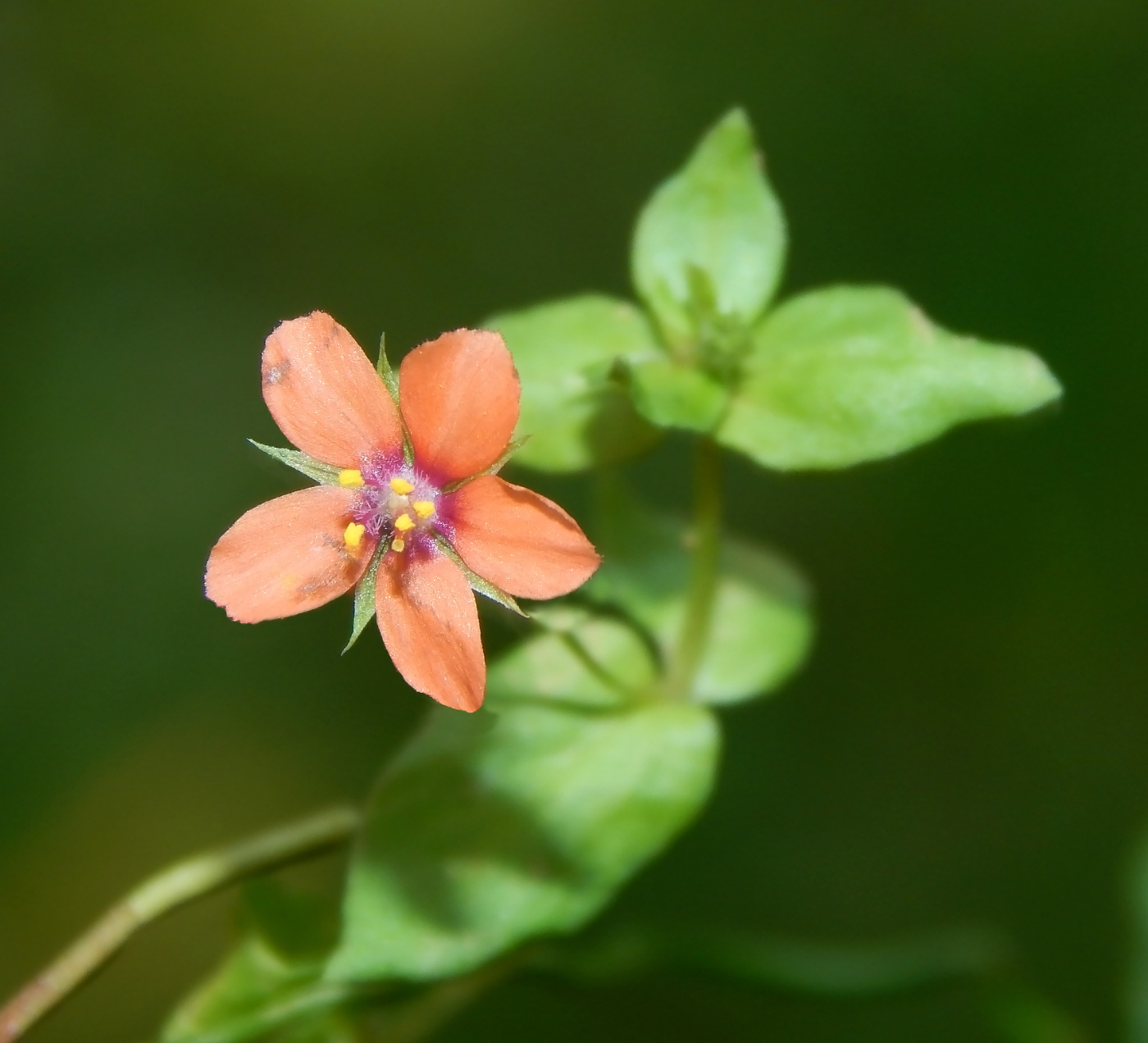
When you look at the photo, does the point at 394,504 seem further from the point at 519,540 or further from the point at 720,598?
the point at 720,598

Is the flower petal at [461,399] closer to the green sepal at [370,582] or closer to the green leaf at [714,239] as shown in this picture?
the green sepal at [370,582]

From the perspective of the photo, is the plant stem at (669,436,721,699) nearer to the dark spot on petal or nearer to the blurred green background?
the dark spot on petal

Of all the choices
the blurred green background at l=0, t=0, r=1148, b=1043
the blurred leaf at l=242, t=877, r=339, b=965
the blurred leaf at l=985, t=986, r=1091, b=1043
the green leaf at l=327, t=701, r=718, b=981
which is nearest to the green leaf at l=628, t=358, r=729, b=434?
the green leaf at l=327, t=701, r=718, b=981

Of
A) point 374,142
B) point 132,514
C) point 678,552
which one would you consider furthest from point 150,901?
point 374,142

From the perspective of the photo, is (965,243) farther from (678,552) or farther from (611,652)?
(611,652)

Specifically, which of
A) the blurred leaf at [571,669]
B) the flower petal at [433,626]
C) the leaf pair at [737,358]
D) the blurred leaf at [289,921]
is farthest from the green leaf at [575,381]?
the blurred leaf at [289,921]

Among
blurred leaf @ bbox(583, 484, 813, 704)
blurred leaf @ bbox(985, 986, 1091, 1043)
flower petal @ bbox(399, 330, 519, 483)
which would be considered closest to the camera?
flower petal @ bbox(399, 330, 519, 483)
